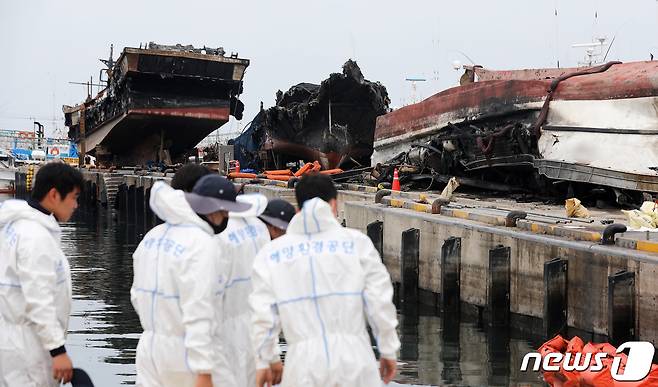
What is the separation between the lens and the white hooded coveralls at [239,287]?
514 cm

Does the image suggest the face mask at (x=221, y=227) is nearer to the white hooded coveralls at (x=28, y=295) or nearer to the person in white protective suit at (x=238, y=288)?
the person in white protective suit at (x=238, y=288)

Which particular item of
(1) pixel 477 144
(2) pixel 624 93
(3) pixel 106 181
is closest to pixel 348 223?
(1) pixel 477 144

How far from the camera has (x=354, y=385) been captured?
4.47 meters

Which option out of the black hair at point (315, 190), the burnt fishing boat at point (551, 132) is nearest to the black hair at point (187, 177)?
the black hair at point (315, 190)

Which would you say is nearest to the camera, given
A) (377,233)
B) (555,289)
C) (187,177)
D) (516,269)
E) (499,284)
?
(187,177)

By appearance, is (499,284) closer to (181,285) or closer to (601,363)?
(601,363)

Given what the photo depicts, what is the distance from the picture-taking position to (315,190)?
4789 millimetres

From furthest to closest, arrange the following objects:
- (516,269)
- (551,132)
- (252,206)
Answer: (551,132) < (516,269) < (252,206)

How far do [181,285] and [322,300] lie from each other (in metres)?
0.67

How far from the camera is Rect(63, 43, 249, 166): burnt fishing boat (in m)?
35.4

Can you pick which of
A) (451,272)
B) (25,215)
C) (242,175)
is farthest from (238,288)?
(242,175)

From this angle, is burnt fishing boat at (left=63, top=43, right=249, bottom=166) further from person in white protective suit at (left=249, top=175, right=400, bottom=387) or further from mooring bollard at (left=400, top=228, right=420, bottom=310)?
person in white protective suit at (left=249, top=175, right=400, bottom=387)

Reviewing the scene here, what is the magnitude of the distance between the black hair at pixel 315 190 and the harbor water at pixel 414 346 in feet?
17.0

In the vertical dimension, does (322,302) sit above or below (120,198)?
above
